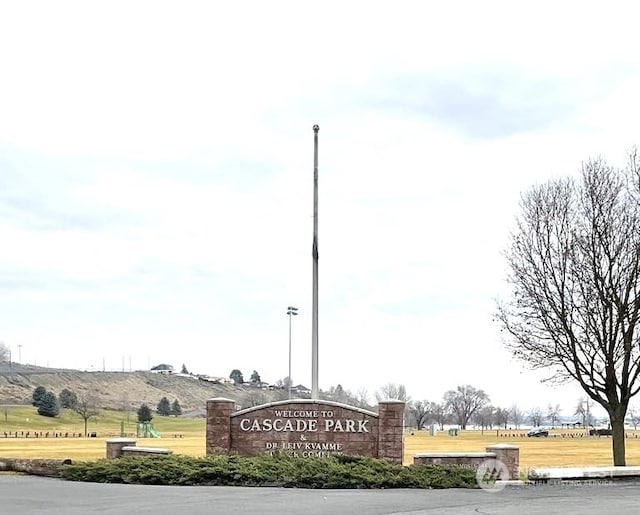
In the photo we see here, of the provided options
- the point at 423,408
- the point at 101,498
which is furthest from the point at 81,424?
the point at 101,498

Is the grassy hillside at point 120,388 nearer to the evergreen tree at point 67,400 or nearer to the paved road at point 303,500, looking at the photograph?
the evergreen tree at point 67,400

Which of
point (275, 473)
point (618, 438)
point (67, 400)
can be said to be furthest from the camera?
point (67, 400)

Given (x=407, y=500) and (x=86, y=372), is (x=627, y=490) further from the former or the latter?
(x=86, y=372)

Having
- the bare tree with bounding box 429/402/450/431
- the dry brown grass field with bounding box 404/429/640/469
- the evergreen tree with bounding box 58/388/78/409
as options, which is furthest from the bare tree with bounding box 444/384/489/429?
the dry brown grass field with bounding box 404/429/640/469

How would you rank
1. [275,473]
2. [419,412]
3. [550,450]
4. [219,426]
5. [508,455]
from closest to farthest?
1. [275,473]
2. [508,455]
3. [219,426]
4. [550,450]
5. [419,412]

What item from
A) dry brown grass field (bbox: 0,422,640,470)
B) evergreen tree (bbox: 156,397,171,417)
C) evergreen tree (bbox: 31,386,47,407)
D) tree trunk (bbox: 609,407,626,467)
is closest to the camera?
tree trunk (bbox: 609,407,626,467)

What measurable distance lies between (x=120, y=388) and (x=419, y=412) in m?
58.1

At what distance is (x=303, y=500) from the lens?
15.9 meters

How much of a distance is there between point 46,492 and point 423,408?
138m

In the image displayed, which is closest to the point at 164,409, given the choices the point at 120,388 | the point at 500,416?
the point at 120,388

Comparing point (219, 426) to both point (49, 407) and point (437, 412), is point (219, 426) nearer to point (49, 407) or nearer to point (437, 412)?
point (49, 407)

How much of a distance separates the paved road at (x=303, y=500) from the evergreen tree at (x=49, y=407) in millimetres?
105980

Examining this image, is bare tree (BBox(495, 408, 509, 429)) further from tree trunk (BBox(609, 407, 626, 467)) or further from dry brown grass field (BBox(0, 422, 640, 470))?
tree trunk (BBox(609, 407, 626, 467))

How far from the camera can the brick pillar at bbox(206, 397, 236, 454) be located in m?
23.6
